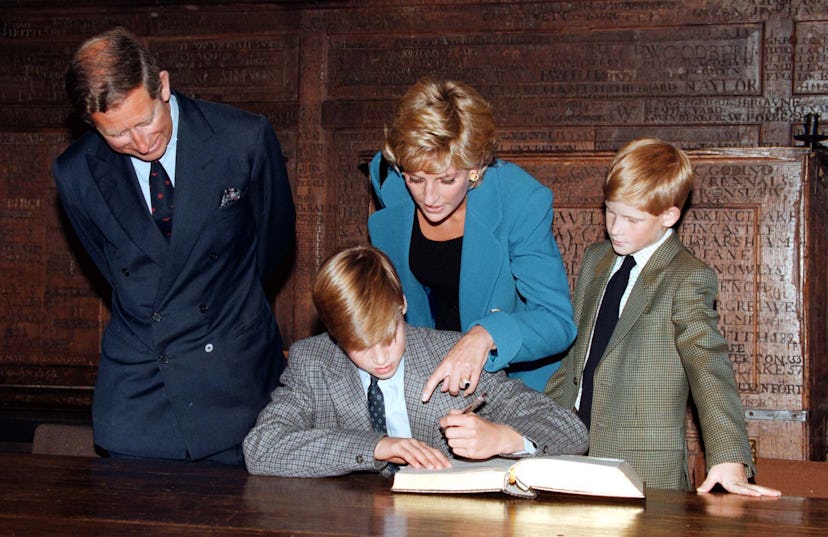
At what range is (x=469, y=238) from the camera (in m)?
2.79

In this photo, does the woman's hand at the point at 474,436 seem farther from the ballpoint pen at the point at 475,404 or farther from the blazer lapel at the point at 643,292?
the blazer lapel at the point at 643,292

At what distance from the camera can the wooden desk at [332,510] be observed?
5.90ft

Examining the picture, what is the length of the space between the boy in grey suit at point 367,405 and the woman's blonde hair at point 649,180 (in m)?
0.81

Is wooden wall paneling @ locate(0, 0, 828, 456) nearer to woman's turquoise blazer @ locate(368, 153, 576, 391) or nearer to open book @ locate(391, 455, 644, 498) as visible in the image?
woman's turquoise blazer @ locate(368, 153, 576, 391)

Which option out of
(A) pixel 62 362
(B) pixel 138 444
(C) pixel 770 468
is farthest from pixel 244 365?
(A) pixel 62 362

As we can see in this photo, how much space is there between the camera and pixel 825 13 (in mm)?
4555

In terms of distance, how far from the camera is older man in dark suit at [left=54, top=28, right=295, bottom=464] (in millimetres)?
2689

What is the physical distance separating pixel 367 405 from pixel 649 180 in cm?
120

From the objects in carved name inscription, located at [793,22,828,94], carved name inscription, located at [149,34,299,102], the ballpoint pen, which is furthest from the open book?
carved name inscription, located at [149,34,299,102]

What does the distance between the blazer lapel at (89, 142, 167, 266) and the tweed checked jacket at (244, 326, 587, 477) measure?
51 centimetres

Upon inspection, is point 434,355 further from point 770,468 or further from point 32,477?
point 770,468

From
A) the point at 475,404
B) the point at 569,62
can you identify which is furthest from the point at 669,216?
the point at 569,62

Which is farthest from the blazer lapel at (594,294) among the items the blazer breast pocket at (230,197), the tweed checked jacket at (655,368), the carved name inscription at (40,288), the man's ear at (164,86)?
the carved name inscription at (40,288)

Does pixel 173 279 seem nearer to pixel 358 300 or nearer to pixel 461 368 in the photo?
pixel 358 300
